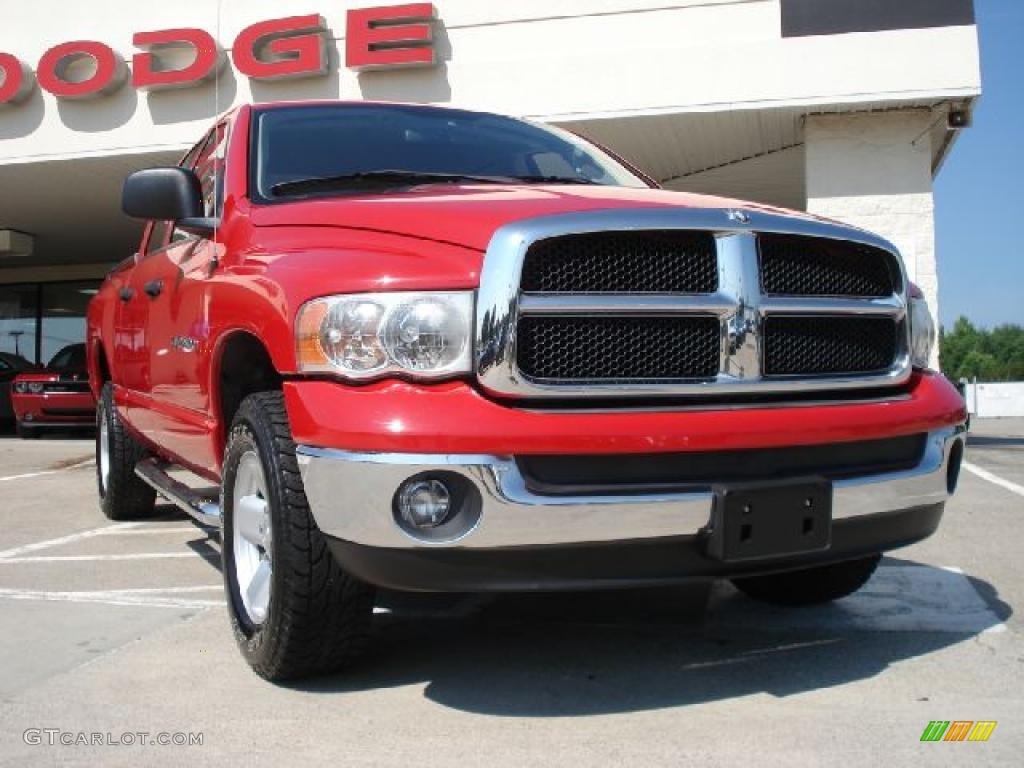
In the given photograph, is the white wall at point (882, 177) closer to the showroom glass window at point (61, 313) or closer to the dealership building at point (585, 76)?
the dealership building at point (585, 76)

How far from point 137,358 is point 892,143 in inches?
A: 360

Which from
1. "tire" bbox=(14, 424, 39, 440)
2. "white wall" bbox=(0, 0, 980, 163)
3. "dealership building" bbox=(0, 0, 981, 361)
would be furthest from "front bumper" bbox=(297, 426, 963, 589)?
"tire" bbox=(14, 424, 39, 440)

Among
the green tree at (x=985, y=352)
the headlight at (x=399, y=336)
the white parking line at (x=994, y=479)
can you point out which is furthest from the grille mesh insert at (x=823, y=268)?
the green tree at (x=985, y=352)

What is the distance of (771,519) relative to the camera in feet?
8.52

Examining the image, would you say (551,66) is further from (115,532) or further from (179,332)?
(179,332)

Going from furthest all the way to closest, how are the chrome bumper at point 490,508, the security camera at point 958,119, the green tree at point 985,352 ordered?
the green tree at point 985,352 → the security camera at point 958,119 → the chrome bumper at point 490,508

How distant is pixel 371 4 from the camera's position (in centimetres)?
1210

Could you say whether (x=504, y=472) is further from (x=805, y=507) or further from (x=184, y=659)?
(x=184, y=659)

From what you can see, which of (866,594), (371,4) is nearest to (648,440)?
(866,594)

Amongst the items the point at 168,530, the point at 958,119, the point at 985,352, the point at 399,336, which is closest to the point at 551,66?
the point at 958,119

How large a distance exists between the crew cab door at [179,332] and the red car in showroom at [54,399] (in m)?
10.4

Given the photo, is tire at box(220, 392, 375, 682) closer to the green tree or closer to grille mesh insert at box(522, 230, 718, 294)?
grille mesh insert at box(522, 230, 718, 294)

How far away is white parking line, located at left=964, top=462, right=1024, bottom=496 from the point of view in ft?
24.3

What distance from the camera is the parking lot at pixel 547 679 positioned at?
2490 mm
